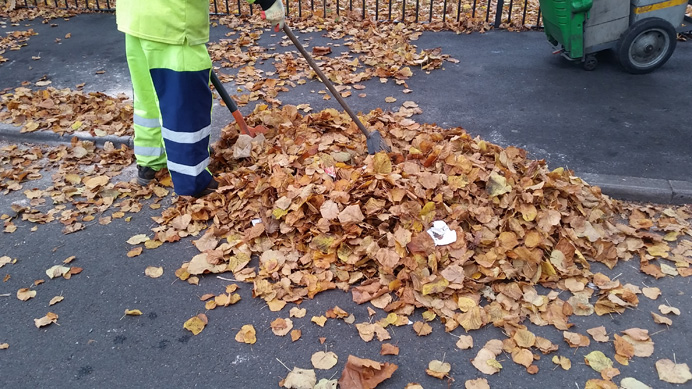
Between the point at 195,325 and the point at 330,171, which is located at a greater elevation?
the point at 330,171

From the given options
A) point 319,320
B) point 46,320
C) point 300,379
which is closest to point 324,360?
point 300,379

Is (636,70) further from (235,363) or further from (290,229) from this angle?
(235,363)

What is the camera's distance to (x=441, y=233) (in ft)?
10.4

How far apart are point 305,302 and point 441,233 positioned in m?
0.86

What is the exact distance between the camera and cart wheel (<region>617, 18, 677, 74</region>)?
17.9ft

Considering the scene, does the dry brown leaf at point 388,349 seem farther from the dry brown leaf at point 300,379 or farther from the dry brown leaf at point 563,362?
the dry brown leaf at point 563,362

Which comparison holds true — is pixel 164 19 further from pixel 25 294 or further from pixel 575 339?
pixel 575 339

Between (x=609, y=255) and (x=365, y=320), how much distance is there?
4.92 ft

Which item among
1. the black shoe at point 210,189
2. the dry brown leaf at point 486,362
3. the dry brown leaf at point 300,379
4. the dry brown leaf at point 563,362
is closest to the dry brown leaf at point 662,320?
the dry brown leaf at point 563,362

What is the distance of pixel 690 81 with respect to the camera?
5.59m

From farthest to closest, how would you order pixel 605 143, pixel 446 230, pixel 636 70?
1. pixel 636 70
2. pixel 605 143
3. pixel 446 230

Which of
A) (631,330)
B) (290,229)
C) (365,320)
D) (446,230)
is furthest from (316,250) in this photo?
(631,330)

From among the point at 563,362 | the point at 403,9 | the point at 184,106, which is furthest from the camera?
the point at 403,9

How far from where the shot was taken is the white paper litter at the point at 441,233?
3.11 m
